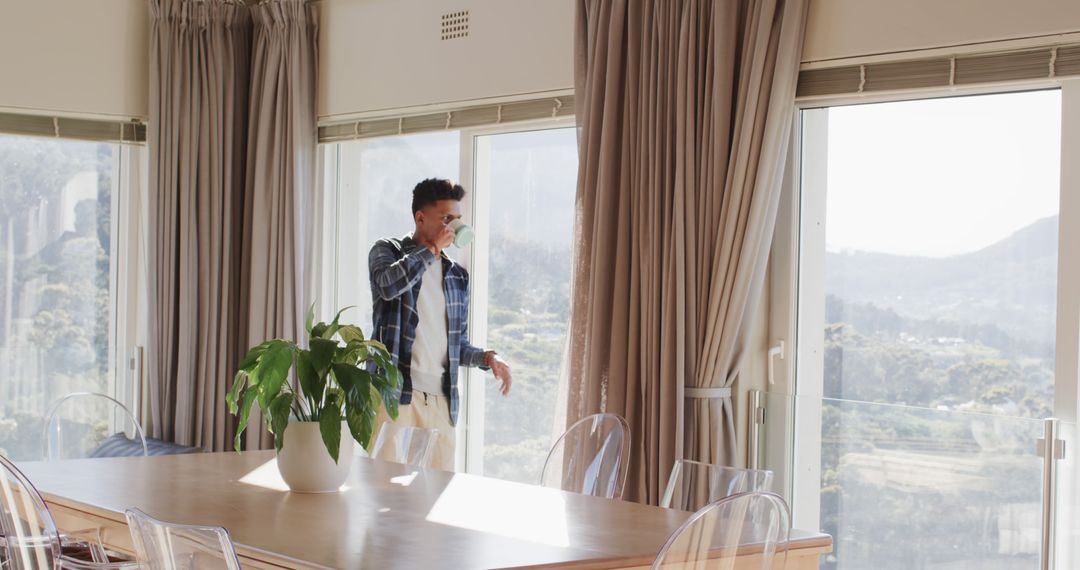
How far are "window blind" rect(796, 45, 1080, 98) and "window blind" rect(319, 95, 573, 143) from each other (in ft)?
3.65

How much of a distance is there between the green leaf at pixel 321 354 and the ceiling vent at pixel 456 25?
2.18 m

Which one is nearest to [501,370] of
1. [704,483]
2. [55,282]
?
[704,483]

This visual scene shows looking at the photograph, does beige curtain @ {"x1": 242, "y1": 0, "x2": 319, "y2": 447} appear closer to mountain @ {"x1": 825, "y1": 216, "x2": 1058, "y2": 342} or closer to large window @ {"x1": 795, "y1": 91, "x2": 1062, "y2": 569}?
large window @ {"x1": 795, "y1": 91, "x2": 1062, "y2": 569}

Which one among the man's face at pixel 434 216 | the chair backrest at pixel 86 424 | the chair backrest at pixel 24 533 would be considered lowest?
the chair backrest at pixel 86 424

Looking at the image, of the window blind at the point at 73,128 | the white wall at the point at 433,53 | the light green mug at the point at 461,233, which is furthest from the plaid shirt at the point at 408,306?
the window blind at the point at 73,128

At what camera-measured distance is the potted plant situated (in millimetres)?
2979

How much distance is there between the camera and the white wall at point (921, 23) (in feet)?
10.6

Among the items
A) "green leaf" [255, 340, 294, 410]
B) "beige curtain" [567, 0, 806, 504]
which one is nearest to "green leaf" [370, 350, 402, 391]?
"green leaf" [255, 340, 294, 410]

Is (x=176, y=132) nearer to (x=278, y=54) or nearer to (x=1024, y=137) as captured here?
(x=278, y=54)

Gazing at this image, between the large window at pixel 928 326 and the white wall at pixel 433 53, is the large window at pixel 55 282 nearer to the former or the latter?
the white wall at pixel 433 53

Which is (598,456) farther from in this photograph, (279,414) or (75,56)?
(75,56)

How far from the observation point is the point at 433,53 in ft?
16.3

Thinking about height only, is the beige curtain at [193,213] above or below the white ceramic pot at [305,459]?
above

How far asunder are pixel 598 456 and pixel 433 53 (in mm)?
2151
